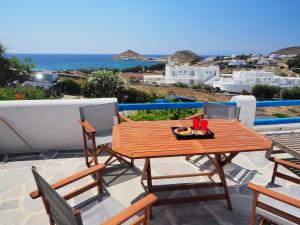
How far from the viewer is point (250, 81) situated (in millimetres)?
44969

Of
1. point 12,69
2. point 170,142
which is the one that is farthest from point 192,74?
point 170,142

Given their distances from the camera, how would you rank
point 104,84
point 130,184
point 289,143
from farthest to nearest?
1. point 104,84
2. point 130,184
3. point 289,143

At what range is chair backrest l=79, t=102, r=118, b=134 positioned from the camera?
3.28 m

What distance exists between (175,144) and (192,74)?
179 feet

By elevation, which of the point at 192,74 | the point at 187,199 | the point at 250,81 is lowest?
the point at 250,81

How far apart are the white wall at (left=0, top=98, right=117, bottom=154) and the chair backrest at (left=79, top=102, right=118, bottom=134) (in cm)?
40

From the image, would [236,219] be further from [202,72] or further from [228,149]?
[202,72]

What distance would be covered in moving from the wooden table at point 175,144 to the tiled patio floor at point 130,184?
5.8 inches

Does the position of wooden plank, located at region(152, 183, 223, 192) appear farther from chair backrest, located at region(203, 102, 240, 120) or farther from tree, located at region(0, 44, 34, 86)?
tree, located at region(0, 44, 34, 86)

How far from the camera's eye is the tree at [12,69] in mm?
15633

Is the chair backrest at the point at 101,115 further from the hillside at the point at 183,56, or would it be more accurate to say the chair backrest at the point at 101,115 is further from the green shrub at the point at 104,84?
the hillside at the point at 183,56

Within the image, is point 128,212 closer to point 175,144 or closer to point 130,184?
point 175,144

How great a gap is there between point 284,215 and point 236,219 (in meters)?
0.81

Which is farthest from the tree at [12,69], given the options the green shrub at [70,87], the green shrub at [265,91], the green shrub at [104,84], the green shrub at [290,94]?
the green shrub at [290,94]
